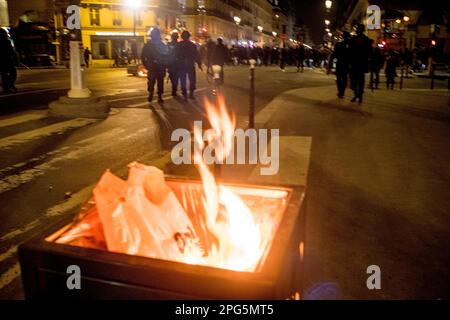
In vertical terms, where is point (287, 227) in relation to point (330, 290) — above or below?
above

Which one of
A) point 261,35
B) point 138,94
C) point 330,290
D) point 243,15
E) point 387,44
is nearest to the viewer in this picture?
point 330,290

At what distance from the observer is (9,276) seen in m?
3.48

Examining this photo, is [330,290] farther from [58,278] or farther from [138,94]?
[138,94]

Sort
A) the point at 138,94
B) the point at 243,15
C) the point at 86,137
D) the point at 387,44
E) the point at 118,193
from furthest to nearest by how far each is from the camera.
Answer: the point at 243,15, the point at 387,44, the point at 138,94, the point at 86,137, the point at 118,193

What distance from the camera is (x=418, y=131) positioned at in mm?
8984

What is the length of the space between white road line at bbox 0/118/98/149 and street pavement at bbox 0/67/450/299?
19 millimetres

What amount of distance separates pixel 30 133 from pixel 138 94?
7.09 m

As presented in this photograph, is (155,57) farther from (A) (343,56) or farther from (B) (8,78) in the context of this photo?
(B) (8,78)

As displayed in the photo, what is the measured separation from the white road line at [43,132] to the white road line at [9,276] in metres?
4.77

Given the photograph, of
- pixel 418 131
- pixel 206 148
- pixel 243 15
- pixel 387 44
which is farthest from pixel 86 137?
pixel 243 15

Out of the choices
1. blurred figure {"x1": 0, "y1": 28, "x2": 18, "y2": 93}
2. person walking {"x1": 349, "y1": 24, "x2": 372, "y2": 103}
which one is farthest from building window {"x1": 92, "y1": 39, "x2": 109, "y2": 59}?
person walking {"x1": 349, "y1": 24, "x2": 372, "y2": 103}

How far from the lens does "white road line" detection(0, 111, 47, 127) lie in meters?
9.81

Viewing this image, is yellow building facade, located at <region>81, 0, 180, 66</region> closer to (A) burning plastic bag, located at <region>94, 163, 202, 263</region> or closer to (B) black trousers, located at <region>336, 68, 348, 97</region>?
(B) black trousers, located at <region>336, 68, 348, 97</region>
